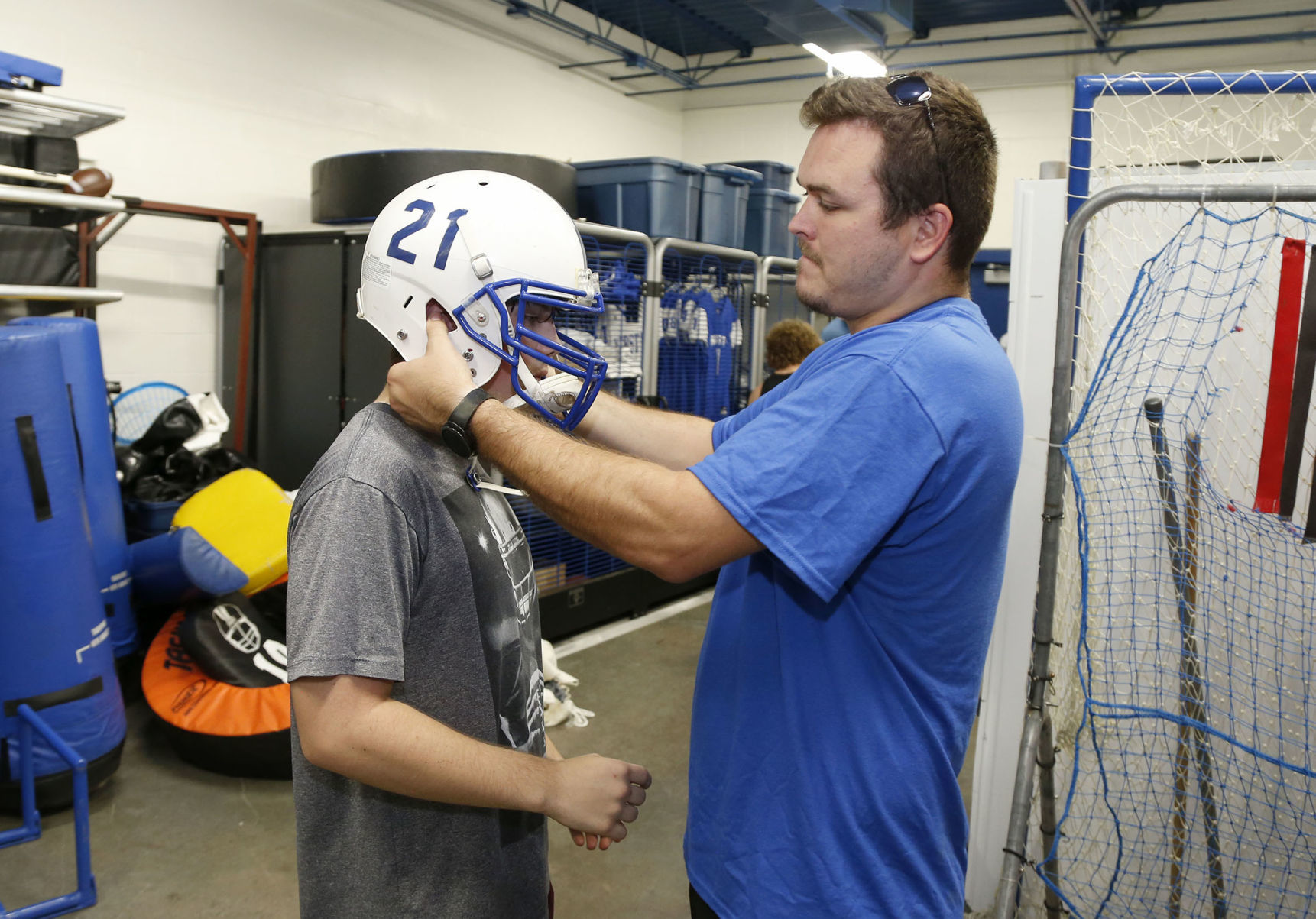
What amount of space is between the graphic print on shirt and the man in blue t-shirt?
0.10 metres

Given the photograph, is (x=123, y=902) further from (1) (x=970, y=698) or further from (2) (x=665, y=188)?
(2) (x=665, y=188)

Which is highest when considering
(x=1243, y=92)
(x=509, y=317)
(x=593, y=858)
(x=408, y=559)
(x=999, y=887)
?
(x=1243, y=92)

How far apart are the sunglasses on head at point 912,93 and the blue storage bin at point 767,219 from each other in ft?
15.5

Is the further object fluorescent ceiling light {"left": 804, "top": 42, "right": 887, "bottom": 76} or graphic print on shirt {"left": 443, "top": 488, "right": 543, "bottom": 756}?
fluorescent ceiling light {"left": 804, "top": 42, "right": 887, "bottom": 76}

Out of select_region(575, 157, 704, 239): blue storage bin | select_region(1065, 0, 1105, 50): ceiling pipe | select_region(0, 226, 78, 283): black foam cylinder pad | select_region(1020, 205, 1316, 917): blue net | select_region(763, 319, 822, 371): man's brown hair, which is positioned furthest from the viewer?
select_region(1065, 0, 1105, 50): ceiling pipe

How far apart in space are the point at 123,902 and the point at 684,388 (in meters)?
3.64

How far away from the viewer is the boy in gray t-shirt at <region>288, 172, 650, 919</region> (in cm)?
98

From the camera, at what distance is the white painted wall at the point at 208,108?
448cm

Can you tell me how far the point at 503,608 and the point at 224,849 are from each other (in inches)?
85.4

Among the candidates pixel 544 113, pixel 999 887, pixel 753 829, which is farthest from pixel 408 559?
pixel 544 113

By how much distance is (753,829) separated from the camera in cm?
115

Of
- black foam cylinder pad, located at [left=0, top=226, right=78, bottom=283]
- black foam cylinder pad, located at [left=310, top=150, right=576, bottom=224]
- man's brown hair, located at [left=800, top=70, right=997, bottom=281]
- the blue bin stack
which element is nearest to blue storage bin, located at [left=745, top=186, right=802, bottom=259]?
the blue bin stack

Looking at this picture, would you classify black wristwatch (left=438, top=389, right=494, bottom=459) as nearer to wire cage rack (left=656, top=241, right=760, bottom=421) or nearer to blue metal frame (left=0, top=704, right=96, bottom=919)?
blue metal frame (left=0, top=704, right=96, bottom=919)

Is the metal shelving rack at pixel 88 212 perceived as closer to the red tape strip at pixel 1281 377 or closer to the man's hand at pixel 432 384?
the man's hand at pixel 432 384
